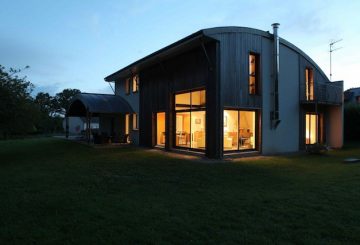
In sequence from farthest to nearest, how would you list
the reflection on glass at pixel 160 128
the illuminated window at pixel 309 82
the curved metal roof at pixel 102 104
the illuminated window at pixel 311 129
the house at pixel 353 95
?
the house at pixel 353 95 → the curved metal roof at pixel 102 104 → the reflection on glass at pixel 160 128 → the illuminated window at pixel 311 129 → the illuminated window at pixel 309 82

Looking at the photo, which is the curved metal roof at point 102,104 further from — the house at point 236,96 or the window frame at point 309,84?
the window frame at point 309,84

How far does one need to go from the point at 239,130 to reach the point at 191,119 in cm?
259

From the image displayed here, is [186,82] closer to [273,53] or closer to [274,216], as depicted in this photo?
[273,53]

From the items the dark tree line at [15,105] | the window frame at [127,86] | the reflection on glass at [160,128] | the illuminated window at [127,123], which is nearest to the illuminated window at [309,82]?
the reflection on glass at [160,128]

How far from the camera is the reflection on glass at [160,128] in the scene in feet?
59.3

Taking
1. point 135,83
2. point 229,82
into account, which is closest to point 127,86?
point 135,83

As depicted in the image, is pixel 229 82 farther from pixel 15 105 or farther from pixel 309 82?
pixel 15 105

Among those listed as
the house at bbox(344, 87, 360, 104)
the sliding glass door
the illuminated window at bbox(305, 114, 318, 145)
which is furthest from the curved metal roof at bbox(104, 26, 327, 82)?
the house at bbox(344, 87, 360, 104)

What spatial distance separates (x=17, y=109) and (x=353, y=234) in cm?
1266

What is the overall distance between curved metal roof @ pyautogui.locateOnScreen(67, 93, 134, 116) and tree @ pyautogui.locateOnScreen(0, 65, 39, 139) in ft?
20.7

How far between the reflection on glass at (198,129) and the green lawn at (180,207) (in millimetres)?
4910

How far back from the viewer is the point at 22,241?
381 centimetres

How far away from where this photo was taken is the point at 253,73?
47.3 feet

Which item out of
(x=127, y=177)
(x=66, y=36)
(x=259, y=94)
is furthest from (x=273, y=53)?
(x=66, y=36)
